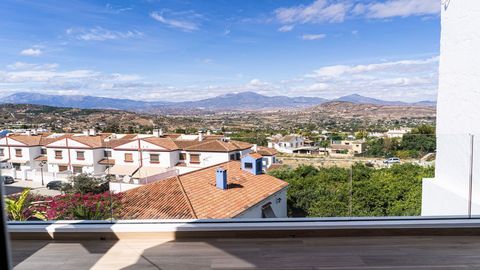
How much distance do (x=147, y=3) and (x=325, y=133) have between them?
636cm

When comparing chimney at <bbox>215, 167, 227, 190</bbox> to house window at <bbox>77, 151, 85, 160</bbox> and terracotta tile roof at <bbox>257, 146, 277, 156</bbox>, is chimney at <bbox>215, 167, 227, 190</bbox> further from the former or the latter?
house window at <bbox>77, 151, 85, 160</bbox>

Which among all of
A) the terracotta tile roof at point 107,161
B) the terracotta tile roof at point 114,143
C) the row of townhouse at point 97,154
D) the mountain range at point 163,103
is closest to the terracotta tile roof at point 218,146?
the row of townhouse at point 97,154

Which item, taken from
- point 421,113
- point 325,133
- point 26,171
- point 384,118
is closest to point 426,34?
point 421,113

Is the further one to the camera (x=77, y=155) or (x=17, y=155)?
(x=77, y=155)

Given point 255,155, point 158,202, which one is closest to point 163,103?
point 158,202

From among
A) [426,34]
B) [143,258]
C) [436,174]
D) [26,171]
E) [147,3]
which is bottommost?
[143,258]

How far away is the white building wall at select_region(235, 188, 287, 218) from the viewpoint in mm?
2547

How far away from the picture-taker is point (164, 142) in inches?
127

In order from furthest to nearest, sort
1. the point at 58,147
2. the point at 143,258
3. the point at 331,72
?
the point at 331,72 < the point at 58,147 < the point at 143,258

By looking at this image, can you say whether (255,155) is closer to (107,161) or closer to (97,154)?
(107,161)

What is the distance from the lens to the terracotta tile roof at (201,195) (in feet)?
9.07

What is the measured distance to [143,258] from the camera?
1.98 meters

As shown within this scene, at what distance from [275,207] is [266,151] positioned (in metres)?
0.60

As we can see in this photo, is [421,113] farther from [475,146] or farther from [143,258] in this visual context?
[143,258]
